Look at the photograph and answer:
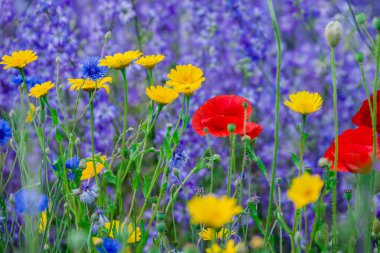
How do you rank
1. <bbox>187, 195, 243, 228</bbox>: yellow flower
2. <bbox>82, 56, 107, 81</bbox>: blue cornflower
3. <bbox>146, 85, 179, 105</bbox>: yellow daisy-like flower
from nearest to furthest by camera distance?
<bbox>187, 195, 243, 228</bbox>: yellow flower < <bbox>146, 85, 179, 105</bbox>: yellow daisy-like flower < <bbox>82, 56, 107, 81</bbox>: blue cornflower

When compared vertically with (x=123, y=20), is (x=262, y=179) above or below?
below

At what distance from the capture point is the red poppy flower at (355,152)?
0.89 metres

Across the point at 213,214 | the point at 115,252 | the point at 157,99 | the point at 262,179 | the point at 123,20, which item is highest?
the point at 123,20

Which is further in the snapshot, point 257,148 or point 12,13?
point 257,148

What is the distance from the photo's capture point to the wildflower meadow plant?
40.9 inches

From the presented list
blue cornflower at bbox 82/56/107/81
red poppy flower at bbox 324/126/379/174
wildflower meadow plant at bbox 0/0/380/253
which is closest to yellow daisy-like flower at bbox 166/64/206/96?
wildflower meadow plant at bbox 0/0/380/253

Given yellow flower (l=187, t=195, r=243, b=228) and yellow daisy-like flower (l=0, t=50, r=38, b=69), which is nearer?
yellow flower (l=187, t=195, r=243, b=228)

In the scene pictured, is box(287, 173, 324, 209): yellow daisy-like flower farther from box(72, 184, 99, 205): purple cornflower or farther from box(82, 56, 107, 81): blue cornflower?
box(82, 56, 107, 81): blue cornflower

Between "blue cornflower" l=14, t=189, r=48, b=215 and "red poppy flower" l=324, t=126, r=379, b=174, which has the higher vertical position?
"red poppy flower" l=324, t=126, r=379, b=174

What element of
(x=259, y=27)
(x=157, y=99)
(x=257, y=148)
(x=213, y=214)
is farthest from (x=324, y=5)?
(x=213, y=214)

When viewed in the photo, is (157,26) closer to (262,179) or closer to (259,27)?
(259,27)

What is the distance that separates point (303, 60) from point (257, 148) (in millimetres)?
584

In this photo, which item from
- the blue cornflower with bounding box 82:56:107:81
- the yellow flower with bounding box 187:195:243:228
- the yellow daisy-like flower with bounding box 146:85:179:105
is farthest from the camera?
the blue cornflower with bounding box 82:56:107:81

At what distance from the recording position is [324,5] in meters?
3.26
